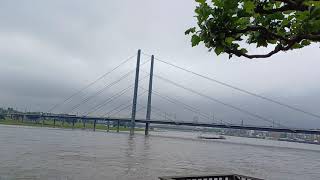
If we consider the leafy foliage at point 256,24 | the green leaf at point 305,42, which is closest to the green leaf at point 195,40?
the leafy foliage at point 256,24

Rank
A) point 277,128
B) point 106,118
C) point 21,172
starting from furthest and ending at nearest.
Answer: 1. point 106,118
2. point 277,128
3. point 21,172

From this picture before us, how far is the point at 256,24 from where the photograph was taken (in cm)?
449

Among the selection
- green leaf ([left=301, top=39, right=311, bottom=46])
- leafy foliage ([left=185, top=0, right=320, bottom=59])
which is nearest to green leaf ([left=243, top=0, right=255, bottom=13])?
leafy foliage ([left=185, top=0, right=320, bottom=59])

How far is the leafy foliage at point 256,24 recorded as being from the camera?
13.4ft

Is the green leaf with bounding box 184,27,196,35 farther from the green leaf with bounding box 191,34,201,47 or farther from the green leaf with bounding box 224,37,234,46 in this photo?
the green leaf with bounding box 224,37,234,46

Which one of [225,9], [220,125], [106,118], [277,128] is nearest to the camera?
[225,9]

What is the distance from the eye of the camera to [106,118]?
133625 millimetres

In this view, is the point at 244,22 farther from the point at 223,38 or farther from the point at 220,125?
the point at 220,125

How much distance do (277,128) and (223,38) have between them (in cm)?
10082

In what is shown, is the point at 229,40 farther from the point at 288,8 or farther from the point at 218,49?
the point at 288,8

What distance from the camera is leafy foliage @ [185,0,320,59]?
410 cm

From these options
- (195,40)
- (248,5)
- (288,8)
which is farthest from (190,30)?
(288,8)

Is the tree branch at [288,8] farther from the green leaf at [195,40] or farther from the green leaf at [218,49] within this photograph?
the green leaf at [195,40]

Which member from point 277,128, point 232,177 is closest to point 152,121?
point 277,128
